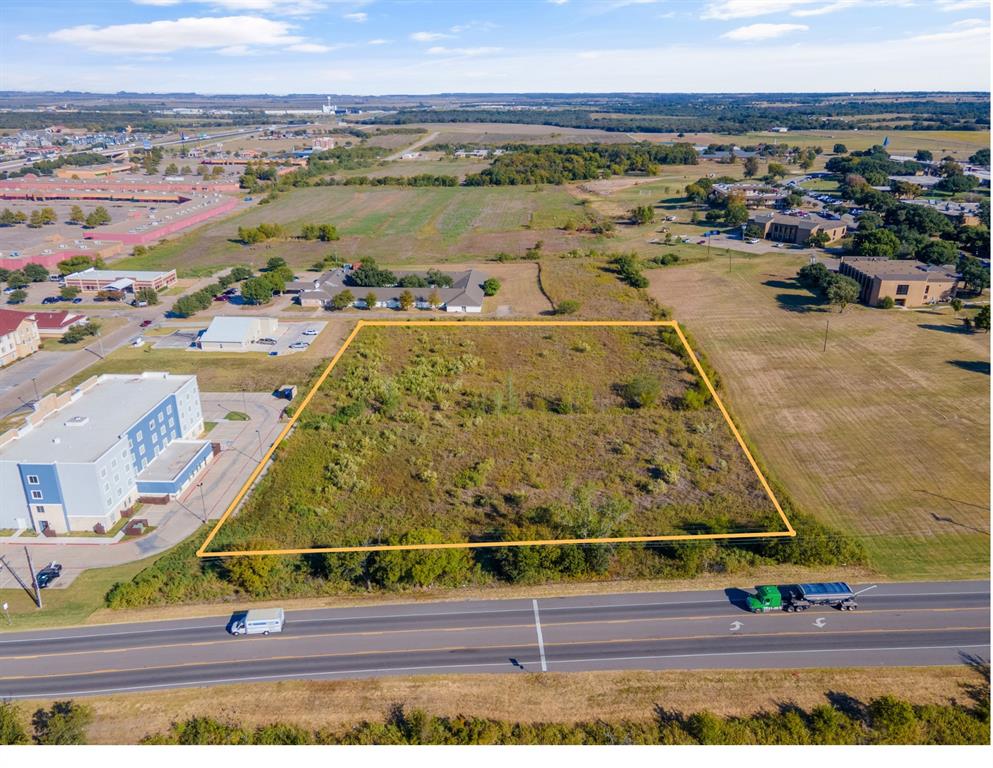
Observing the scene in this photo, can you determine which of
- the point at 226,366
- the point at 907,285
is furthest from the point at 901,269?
the point at 226,366

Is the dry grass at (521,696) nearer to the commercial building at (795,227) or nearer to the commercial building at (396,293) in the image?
the commercial building at (396,293)

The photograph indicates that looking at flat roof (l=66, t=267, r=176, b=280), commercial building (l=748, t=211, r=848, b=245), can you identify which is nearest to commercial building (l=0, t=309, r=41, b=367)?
flat roof (l=66, t=267, r=176, b=280)

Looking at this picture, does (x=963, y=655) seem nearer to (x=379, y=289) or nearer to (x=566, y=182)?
(x=379, y=289)

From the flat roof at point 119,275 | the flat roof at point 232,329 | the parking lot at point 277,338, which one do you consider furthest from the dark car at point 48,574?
the flat roof at point 119,275

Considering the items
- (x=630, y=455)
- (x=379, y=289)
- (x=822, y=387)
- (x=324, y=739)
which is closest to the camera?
(x=324, y=739)

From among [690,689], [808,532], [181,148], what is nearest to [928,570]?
[808,532]

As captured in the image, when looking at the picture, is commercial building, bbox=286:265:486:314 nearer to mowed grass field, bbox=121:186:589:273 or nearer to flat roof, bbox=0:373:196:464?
mowed grass field, bbox=121:186:589:273
